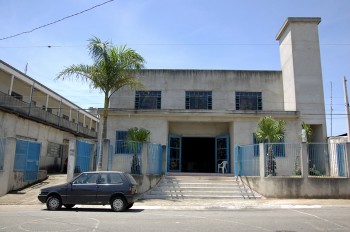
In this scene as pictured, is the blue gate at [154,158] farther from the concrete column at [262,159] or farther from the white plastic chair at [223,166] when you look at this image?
the concrete column at [262,159]

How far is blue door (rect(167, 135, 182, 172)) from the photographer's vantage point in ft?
77.0

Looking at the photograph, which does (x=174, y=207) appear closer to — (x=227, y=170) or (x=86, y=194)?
(x=86, y=194)

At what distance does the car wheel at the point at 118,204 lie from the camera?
1227 centimetres

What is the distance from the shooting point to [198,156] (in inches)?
1091

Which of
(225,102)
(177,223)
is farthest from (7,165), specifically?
(225,102)

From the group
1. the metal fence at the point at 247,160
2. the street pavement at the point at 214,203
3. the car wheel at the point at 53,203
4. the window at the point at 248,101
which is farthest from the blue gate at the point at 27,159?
the window at the point at 248,101

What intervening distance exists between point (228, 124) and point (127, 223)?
52.6 ft

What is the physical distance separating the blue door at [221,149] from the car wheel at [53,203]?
13.4m

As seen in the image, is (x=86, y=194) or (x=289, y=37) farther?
(x=289, y=37)

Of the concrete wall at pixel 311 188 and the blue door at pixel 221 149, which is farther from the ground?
the blue door at pixel 221 149

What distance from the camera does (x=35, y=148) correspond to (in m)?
19.4

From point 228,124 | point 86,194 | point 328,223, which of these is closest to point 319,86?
point 228,124

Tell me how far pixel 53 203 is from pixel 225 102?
1543cm

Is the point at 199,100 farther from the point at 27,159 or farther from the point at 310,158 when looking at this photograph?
the point at 27,159
